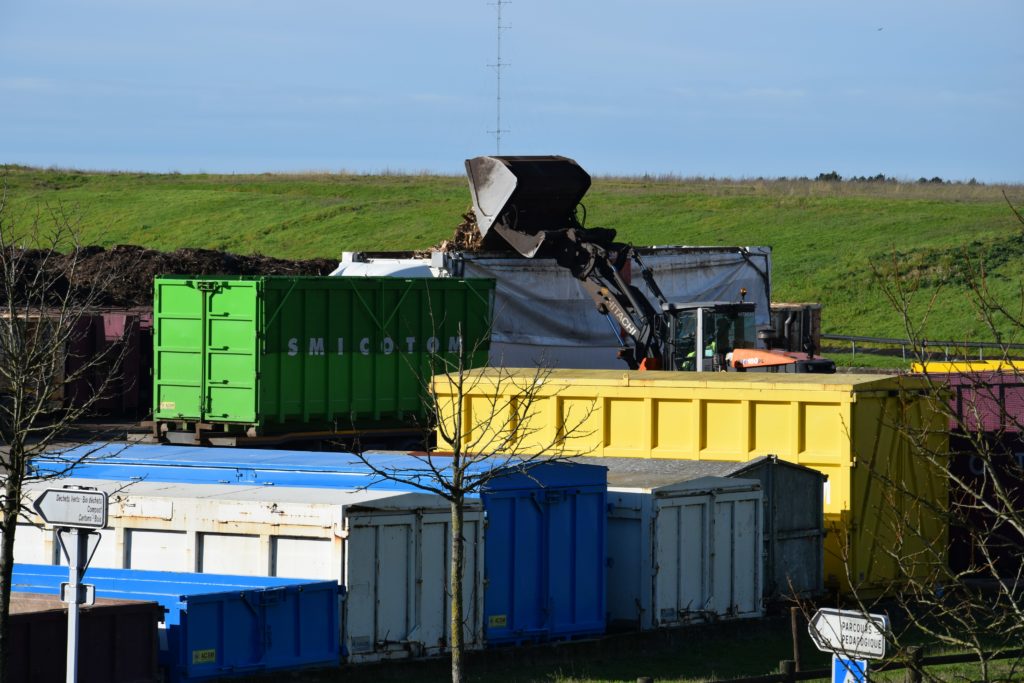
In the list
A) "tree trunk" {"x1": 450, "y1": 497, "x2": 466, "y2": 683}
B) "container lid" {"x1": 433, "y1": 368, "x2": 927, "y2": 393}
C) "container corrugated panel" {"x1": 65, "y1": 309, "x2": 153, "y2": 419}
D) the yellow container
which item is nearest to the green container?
"container lid" {"x1": 433, "y1": 368, "x2": 927, "y2": 393}

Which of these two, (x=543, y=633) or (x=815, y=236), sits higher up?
(x=815, y=236)

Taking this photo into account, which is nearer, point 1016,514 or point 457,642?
point 1016,514

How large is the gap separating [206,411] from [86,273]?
69.4ft

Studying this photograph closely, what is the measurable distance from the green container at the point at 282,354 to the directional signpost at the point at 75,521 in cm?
1254

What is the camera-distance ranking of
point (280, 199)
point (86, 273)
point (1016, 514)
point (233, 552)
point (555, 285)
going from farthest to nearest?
point (280, 199) → point (86, 273) → point (555, 285) → point (233, 552) → point (1016, 514)

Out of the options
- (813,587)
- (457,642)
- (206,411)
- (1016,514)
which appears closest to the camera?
(1016,514)

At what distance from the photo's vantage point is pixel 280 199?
8788 centimetres

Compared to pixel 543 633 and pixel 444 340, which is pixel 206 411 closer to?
pixel 444 340

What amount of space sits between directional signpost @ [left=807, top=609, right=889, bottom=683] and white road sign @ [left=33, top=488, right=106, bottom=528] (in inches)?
163

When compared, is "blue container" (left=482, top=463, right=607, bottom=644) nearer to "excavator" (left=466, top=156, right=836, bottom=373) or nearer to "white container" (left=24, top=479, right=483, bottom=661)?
"white container" (left=24, top=479, right=483, bottom=661)

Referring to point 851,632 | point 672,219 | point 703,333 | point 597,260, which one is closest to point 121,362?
point 597,260

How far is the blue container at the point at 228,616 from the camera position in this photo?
11.9 meters

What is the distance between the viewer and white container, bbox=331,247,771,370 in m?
29.3

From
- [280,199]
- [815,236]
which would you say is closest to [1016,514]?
[815,236]
